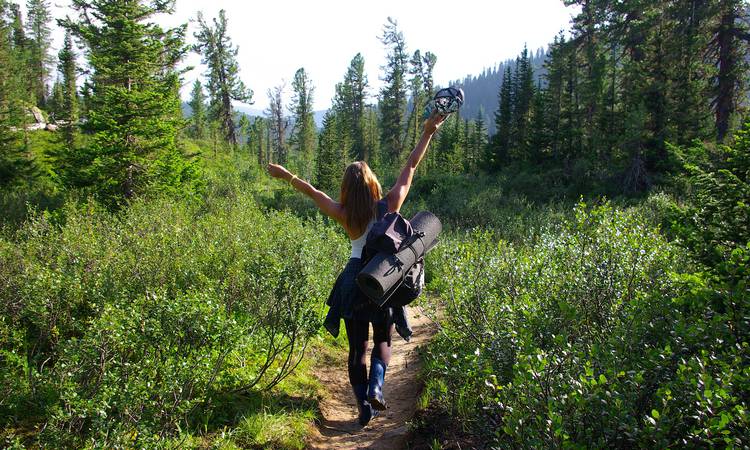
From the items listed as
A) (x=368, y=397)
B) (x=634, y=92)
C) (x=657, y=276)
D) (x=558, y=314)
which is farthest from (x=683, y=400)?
(x=634, y=92)

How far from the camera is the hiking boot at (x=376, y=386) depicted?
136 inches

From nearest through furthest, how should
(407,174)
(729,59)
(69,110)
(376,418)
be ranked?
(407,174) → (376,418) → (729,59) → (69,110)

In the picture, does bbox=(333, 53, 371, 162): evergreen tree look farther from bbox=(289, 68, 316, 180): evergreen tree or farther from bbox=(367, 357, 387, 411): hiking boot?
bbox=(367, 357, 387, 411): hiking boot

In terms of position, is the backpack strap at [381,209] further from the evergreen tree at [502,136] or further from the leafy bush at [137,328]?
the evergreen tree at [502,136]

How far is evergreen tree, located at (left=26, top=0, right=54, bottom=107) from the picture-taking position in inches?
1992

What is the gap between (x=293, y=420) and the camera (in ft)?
12.9

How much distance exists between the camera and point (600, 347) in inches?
105

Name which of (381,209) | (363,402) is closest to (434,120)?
(381,209)

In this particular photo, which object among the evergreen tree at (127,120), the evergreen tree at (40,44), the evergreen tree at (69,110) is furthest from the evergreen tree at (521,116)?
the evergreen tree at (40,44)

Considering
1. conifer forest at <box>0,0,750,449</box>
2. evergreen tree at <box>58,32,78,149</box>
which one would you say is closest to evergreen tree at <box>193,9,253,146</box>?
evergreen tree at <box>58,32,78,149</box>

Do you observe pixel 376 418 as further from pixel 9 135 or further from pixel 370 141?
pixel 370 141

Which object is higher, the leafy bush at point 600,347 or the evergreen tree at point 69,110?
the evergreen tree at point 69,110

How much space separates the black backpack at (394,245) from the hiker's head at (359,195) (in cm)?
10

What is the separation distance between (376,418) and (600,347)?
2554mm
